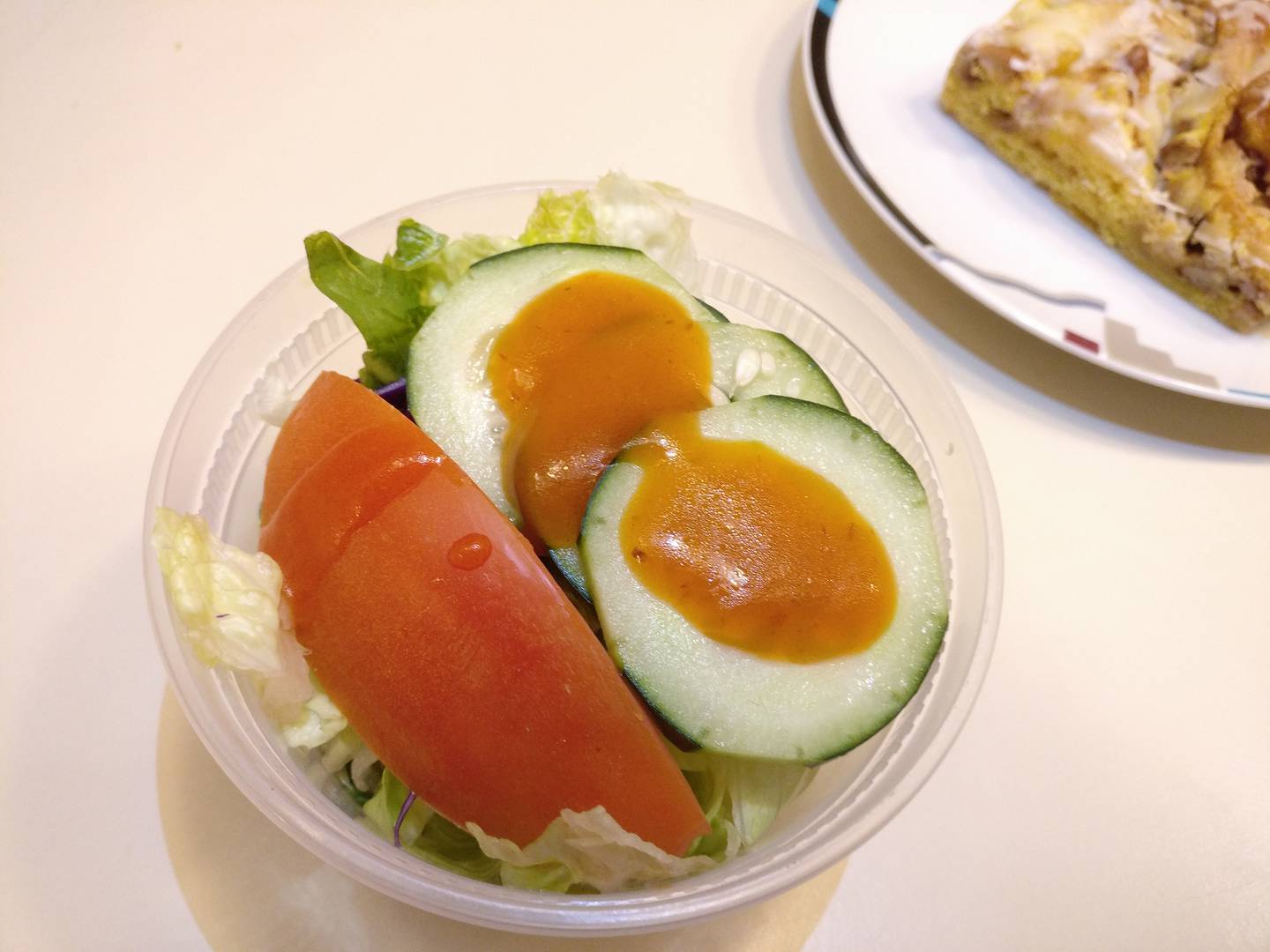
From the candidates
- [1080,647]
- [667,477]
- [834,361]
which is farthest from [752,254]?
[1080,647]

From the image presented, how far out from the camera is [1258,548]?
1.45 metres

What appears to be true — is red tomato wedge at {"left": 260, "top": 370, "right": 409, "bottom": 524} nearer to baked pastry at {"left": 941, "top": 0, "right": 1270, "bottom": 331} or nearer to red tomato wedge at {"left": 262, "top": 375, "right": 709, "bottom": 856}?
red tomato wedge at {"left": 262, "top": 375, "right": 709, "bottom": 856}

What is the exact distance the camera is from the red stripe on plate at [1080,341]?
4.82ft

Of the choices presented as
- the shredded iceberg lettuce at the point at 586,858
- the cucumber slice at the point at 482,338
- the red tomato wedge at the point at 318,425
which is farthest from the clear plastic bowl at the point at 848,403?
the cucumber slice at the point at 482,338

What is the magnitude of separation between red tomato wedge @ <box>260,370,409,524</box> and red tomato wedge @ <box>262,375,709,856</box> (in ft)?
0.15

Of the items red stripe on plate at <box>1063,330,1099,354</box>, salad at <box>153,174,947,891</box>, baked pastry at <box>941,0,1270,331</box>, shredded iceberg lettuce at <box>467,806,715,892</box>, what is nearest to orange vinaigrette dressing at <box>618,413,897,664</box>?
salad at <box>153,174,947,891</box>

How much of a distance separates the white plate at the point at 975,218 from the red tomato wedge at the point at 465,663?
1033 mm

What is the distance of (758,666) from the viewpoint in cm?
93

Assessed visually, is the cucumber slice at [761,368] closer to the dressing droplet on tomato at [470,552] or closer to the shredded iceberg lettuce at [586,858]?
the dressing droplet on tomato at [470,552]

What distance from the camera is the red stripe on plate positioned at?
1.47 meters

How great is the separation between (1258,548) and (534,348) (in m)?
1.24

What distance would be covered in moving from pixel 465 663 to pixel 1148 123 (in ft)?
5.31

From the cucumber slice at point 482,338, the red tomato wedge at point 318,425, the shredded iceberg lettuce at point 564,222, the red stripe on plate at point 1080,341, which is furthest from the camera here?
the red stripe on plate at point 1080,341

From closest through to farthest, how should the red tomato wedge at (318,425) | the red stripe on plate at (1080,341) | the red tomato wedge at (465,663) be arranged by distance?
the red tomato wedge at (465,663), the red tomato wedge at (318,425), the red stripe on plate at (1080,341)
